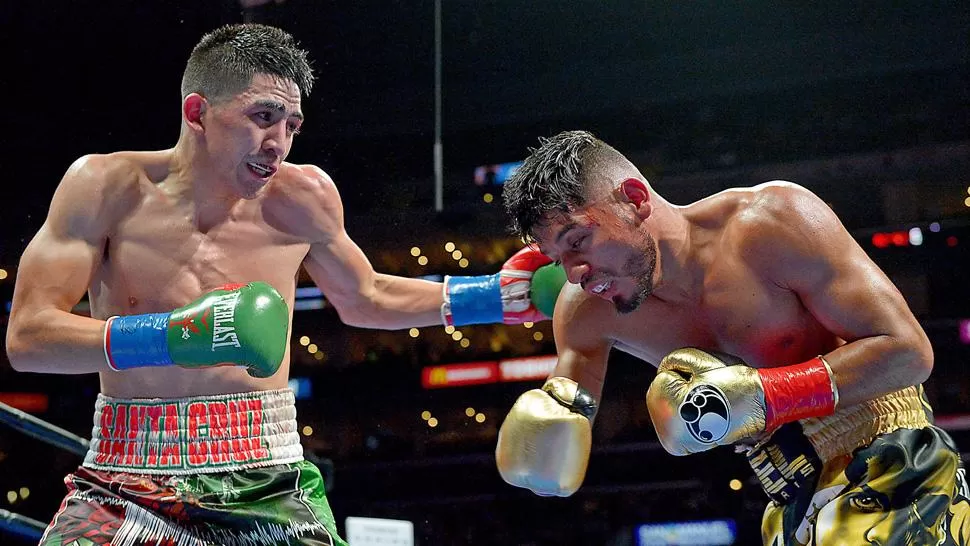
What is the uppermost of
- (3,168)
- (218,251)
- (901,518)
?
(3,168)

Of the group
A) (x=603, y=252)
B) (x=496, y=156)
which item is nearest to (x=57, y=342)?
(x=603, y=252)

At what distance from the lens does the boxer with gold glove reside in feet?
5.76

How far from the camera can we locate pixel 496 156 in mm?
7406

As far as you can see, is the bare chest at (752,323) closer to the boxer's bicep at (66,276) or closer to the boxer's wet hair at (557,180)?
the boxer's wet hair at (557,180)

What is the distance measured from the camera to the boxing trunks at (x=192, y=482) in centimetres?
195

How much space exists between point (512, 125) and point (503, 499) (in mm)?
2974

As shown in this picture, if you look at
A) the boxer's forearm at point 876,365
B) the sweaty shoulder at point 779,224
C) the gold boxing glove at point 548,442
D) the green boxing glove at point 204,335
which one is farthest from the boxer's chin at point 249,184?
the boxer's forearm at point 876,365

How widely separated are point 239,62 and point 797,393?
1.36m

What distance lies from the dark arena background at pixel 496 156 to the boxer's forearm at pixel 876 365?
12.5 ft

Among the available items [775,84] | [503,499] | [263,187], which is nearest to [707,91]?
[775,84]

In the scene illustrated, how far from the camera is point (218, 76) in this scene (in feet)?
7.34

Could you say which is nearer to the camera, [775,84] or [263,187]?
[263,187]

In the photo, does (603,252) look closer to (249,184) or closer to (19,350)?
(249,184)

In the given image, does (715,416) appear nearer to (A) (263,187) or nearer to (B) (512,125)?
(A) (263,187)
